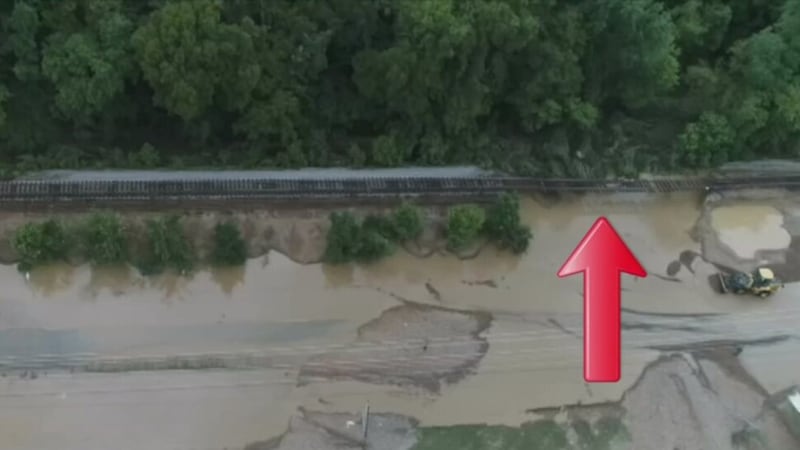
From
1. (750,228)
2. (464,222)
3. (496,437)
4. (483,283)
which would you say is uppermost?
(750,228)

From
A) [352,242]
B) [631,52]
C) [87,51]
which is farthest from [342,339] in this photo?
[631,52]

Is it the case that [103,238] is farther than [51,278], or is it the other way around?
[51,278]

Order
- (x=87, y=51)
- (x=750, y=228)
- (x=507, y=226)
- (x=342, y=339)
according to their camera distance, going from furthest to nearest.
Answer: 1. (x=750, y=228)
2. (x=507, y=226)
3. (x=342, y=339)
4. (x=87, y=51)

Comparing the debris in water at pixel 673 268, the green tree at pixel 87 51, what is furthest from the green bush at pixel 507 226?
the green tree at pixel 87 51

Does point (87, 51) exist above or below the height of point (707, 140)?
above

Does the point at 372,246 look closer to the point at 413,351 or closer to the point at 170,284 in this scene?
the point at 413,351

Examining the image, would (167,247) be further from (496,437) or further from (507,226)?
(496,437)

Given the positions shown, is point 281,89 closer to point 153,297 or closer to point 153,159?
point 153,159

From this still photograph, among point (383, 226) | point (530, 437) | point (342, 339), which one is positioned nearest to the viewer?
point (530, 437)
